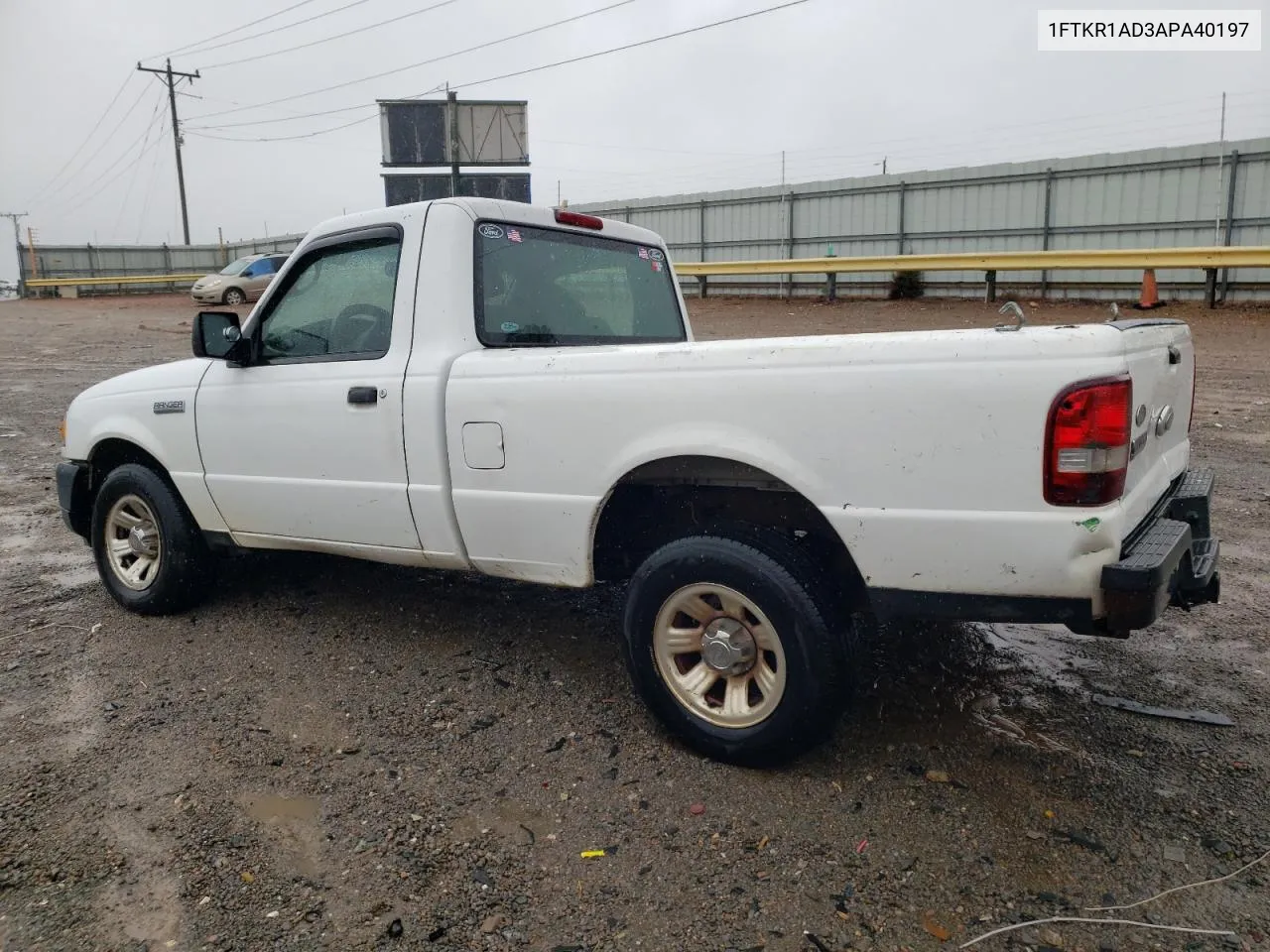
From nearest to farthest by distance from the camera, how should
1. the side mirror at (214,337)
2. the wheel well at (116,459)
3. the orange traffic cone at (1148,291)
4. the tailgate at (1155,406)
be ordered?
1. the tailgate at (1155,406)
2. the side mirror at (214,337)
3. the wheel well at (116,459)
4. the orange traffic cone at (1148,291)

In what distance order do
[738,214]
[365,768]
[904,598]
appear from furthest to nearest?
[738,214], [365,768], [904,598]

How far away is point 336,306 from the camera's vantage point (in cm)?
412

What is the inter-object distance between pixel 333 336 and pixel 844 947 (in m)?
3.08

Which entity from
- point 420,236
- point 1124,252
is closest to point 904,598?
point 420,236

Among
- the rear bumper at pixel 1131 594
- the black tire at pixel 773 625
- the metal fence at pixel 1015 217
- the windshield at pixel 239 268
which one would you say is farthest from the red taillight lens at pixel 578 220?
the windshield at pixel 239 268

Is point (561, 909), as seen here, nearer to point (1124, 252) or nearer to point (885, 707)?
point (885, 707)

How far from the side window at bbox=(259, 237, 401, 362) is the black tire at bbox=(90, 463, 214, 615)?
37.6 inches

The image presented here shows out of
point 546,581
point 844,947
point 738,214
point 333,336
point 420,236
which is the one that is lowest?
point 844,947

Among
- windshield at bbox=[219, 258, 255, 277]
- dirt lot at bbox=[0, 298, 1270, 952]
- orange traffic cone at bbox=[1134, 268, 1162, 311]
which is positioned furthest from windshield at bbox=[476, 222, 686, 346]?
windshield at bbox=[219, 258, 255, 277]

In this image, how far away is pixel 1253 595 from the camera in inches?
179

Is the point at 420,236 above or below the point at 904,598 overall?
above

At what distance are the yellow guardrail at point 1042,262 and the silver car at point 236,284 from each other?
13.5m

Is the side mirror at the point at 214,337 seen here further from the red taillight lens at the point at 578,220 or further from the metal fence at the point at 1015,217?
the metal fence at the point at 1015,217

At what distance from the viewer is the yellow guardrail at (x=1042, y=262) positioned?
1502 cm
